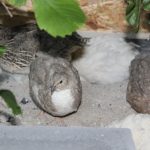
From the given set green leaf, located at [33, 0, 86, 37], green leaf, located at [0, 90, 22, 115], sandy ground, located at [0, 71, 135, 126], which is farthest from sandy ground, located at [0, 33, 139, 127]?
green leaf, located at [33, 0, 86, 37]

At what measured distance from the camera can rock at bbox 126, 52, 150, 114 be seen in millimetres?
2277

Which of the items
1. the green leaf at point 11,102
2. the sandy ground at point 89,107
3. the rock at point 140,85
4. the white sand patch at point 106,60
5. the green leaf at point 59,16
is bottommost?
the sandy ground at point 89,107

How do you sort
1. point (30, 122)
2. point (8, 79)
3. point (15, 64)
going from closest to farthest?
point (30, 122), point (15, 64), point (8, 79)

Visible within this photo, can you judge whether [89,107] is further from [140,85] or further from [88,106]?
[140,85]

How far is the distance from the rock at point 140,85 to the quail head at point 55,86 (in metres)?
0.28

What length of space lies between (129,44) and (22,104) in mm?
771

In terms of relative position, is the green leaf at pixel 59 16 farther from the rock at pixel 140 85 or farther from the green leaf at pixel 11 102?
the rock at pixel 140 85

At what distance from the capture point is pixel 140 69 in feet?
7.70

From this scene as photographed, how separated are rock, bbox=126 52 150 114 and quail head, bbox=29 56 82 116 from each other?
28 cm

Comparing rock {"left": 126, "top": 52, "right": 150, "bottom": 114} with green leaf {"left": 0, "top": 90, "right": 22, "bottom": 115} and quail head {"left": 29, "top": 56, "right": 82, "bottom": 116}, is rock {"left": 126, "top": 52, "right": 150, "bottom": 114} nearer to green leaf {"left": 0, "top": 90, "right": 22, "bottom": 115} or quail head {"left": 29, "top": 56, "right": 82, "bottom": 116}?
quail head {"left": 29, "top": 56, "right": 82, "bottom": 116}

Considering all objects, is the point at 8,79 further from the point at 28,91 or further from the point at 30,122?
the point at 30,122

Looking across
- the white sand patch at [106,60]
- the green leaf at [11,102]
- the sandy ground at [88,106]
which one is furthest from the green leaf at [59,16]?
the white sand patch at [106,60]

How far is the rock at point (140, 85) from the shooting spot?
2.28 m

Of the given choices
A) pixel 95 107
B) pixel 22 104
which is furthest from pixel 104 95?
pixel 22 104
